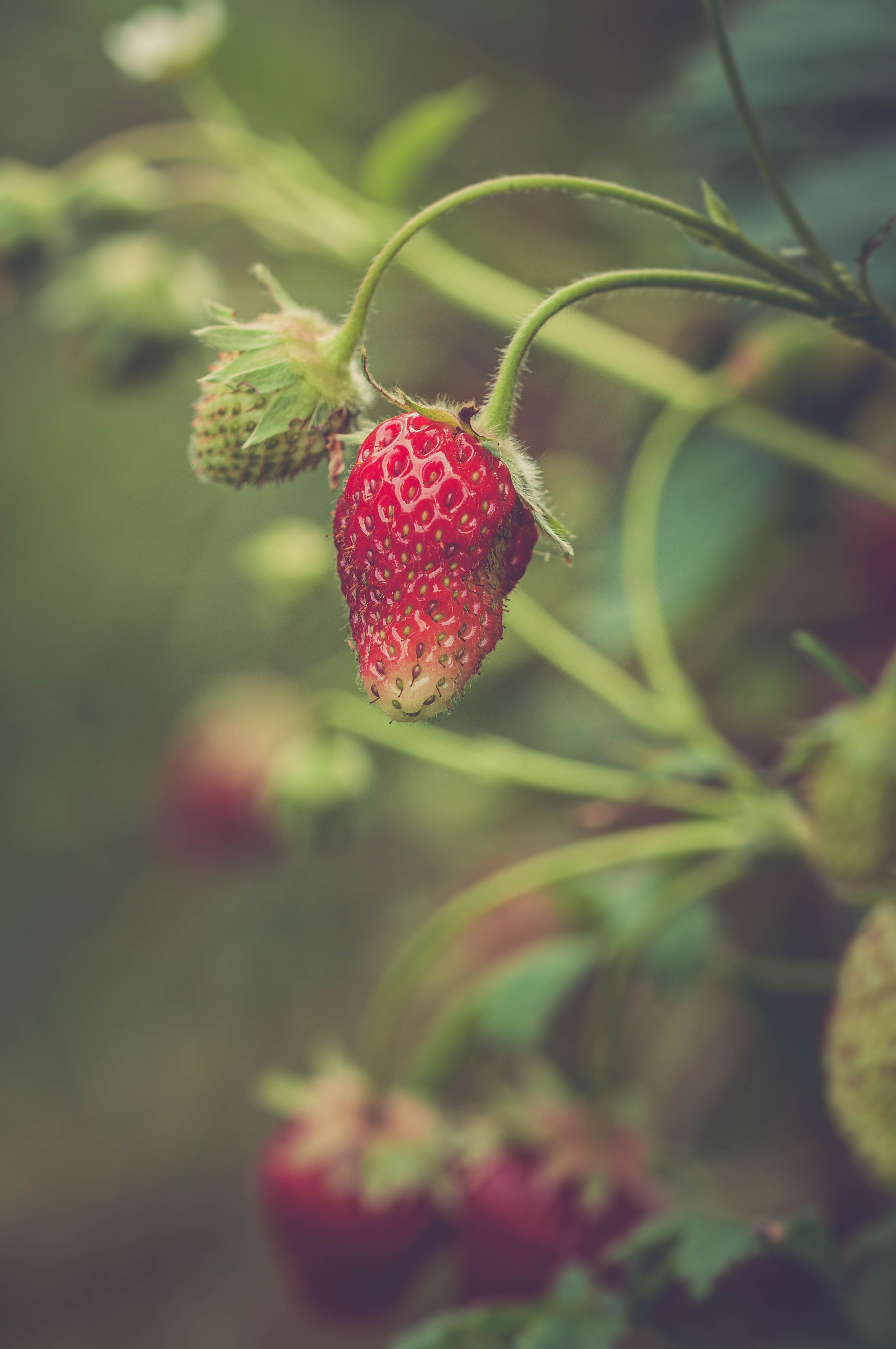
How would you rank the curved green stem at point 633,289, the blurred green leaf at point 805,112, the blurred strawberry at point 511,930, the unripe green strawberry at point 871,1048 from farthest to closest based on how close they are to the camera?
the blurred strawberry at point 511,930 → the blurred green leaf at point 805,112 → the unripe green strawberry at point 871,1048 → the curved green stem at point 633,289

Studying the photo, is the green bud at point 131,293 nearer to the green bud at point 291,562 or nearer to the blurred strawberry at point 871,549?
the green bud at point 291,562

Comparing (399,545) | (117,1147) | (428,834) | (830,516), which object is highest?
(117,1147)

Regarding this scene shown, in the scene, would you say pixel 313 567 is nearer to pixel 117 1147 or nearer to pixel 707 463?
pixel 707 463

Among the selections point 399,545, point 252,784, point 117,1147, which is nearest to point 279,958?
point 117,1147

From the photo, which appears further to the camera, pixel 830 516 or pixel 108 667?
pixel 108 667

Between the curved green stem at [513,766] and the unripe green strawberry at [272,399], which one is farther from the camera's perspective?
the curved green stem at [513,766]

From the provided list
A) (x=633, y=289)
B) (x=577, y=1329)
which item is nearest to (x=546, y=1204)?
(x=577, y=1329)

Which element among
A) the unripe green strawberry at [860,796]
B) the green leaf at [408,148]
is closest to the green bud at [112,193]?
the green leaf at [408,148]
